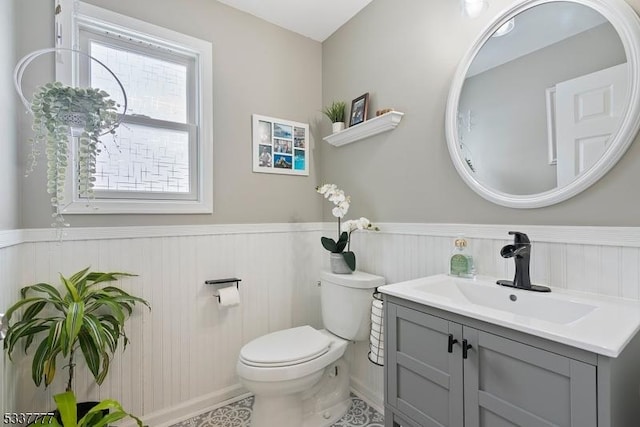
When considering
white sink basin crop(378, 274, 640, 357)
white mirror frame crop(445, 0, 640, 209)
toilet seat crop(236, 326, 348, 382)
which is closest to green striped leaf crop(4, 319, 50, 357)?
toilet seat crop(236, 326, 348, 382)

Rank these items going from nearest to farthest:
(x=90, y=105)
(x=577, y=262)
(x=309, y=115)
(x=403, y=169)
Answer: (x=577, y=262) < (x=90, y=105) < (x=403, y=169) < (x=309, y=115)

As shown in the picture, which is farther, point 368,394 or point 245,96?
point 245,96

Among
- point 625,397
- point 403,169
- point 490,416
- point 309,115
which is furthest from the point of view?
point 309,115

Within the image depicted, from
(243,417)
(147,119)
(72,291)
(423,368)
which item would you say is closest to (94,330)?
(72,291)

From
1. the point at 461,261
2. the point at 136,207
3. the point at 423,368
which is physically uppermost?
the point at 136,207

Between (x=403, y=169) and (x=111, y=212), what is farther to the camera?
(x=403, y=169)

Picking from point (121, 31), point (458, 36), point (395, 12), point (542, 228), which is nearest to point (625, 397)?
point (542, 228)

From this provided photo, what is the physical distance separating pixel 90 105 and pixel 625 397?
2.02 meters

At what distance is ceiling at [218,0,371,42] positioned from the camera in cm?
200

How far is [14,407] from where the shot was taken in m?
1.31

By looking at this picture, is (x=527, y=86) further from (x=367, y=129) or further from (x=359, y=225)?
(x=359, y=225)

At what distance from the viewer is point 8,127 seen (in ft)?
4.13

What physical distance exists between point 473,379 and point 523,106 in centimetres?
109

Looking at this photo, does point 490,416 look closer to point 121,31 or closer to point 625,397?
point 625,397
